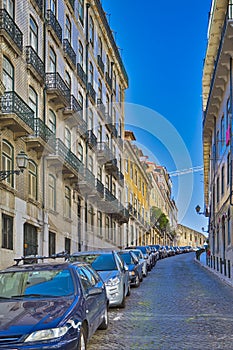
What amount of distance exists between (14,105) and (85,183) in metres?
12.8

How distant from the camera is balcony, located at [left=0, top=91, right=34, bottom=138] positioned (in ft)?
69.1

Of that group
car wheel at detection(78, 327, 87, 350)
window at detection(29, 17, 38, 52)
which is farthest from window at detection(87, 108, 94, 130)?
car wheel at detection(78, 327, 87, 350)

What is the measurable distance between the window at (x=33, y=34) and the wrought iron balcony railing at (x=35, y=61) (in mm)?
648

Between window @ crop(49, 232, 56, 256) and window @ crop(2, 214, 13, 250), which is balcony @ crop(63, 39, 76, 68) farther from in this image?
window @ crop(2, 214, 13, 250)

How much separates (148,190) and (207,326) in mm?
66638

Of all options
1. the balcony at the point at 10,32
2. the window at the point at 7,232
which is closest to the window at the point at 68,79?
the balcony at the point at 10,32

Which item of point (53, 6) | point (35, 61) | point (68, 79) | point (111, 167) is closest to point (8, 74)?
point (35, 61)

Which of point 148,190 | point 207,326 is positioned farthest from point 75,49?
point 148,190

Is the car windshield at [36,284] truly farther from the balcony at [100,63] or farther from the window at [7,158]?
the balcony at [100,63]

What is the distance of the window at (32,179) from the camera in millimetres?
24641

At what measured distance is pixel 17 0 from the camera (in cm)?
2359

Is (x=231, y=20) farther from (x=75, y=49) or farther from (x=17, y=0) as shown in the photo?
(x=75, y=49)

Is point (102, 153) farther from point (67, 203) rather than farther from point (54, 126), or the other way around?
point (54, 126)

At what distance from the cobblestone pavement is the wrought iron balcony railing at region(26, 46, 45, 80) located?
12009 millimetres
